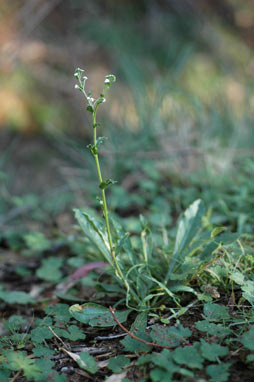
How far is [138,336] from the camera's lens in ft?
3.59

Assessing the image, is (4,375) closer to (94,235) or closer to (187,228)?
(94,235)

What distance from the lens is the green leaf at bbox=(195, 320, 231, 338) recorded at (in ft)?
3.40

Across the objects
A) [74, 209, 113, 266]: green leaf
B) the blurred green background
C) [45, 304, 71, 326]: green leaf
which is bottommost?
[45, 304, 71, 326]: green leaf

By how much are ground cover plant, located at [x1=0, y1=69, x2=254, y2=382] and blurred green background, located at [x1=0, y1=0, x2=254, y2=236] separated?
14.2 inches

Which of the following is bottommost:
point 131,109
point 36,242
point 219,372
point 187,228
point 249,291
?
point 219,372

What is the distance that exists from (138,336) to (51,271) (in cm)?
73

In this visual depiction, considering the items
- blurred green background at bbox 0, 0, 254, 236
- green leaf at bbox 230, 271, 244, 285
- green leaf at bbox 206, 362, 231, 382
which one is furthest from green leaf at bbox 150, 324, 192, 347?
blurred green background at bbox 0, 0, 254, 236

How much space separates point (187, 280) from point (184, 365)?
0.35 meters

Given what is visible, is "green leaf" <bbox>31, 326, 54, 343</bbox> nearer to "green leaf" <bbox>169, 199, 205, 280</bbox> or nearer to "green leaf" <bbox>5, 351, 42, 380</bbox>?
"green leaf" <bbox>5, 351, 42, 380</bbox>

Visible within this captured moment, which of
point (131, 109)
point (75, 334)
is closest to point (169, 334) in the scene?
point (75, 334)

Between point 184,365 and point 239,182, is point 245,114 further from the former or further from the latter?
point 184,365

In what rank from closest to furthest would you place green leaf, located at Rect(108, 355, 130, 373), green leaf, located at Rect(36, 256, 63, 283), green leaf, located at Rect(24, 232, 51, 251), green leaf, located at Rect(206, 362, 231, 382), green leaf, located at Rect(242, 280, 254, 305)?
green leaf, located at Rect(206, 362, 231, 382) < green leaf, located at Rect(108, 355, 130, 373) < green leaf, located at Rect(242, 280, 254, 305) < green leaf, located at Rect(36, 256, 63, 283) < green leaf, located at Rect(24, 232, 51, 251)

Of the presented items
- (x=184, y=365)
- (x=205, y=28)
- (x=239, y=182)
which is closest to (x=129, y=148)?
(x=239, y=182)

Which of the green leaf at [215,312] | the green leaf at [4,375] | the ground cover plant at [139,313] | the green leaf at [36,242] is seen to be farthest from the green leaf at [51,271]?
the green leaf at [215,312]
